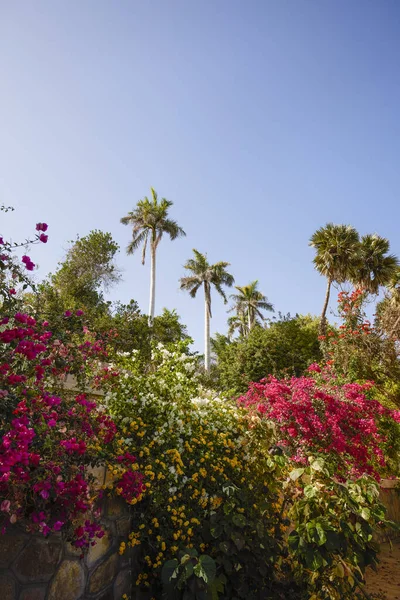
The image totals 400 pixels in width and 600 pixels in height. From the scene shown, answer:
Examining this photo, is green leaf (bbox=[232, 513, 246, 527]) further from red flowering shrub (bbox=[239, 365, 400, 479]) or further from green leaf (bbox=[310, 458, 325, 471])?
red flowering shrub (bbox=[239, 365, 400, 479])

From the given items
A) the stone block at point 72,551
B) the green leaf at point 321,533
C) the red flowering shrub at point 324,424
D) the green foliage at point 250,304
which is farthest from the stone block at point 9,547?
the green foliage at point 250,304

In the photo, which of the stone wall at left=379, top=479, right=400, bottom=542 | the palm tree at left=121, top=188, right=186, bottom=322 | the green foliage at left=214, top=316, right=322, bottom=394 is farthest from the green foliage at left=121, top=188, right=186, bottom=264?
the stone wall at left=379, top=479, right=400, bottom=542

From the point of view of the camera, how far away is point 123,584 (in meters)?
3.30

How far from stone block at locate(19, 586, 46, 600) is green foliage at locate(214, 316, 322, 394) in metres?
18.6

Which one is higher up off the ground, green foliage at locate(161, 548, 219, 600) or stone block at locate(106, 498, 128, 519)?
stone block at locate(106, 498, 128, 519)

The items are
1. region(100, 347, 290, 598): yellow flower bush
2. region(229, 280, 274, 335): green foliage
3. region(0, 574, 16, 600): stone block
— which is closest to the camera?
region(0, 574, 16, 600): stone block

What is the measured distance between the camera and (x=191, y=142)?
9.55m

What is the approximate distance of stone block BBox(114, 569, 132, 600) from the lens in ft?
10.6

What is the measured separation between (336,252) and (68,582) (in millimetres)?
21693

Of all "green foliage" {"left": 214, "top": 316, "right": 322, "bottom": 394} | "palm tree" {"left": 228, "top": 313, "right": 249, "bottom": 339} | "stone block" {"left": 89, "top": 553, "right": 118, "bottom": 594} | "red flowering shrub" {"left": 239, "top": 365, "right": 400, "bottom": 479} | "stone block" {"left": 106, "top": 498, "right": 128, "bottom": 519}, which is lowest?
"stone block" {"left": 89, "top": 553, "right": 118, "bottom": 594}

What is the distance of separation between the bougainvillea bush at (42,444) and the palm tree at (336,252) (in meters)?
20.2

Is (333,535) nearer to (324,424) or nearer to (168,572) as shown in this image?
(168,572)

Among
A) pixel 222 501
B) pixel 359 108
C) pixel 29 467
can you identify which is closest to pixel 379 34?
pixel 359 108

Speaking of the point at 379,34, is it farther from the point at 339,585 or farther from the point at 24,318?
the point at 339,585
